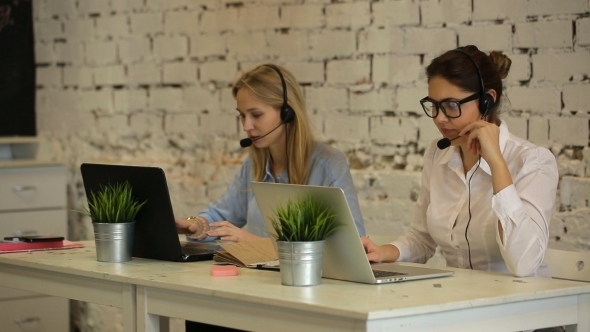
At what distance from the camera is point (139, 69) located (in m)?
4.08

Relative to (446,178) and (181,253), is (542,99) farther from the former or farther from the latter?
(181,253)

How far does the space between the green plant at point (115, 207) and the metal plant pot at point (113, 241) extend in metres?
0.02

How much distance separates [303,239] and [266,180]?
116 cm

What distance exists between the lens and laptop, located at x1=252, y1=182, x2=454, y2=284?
1878 mm

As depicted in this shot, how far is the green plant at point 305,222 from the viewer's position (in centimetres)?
186

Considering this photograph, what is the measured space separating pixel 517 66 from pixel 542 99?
0.44 feet

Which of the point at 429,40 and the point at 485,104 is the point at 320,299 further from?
the point at 429,40

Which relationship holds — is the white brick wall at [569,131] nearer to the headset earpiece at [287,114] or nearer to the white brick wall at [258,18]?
the headset earpiece at [287,114]

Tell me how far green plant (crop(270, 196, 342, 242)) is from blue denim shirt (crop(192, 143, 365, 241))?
0.79 m

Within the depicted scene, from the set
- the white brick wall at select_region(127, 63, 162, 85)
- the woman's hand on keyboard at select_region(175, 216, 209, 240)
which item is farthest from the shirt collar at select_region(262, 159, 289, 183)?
the white brick wall at select_region(127, 63, 162, 85)

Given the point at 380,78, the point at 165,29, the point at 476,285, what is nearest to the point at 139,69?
the point at 165,29

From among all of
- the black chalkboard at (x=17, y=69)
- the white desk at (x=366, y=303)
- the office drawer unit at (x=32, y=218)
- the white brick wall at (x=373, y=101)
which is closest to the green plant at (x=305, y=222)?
the white desk at (x=366, y=303)

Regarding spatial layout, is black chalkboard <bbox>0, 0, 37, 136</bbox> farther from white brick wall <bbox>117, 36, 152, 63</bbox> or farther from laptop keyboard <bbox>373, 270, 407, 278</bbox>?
laptop keyboard <bbox>373, 270, 407, 278</bbox>

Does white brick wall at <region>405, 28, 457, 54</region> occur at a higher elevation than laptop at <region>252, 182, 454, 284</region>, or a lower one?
higher
